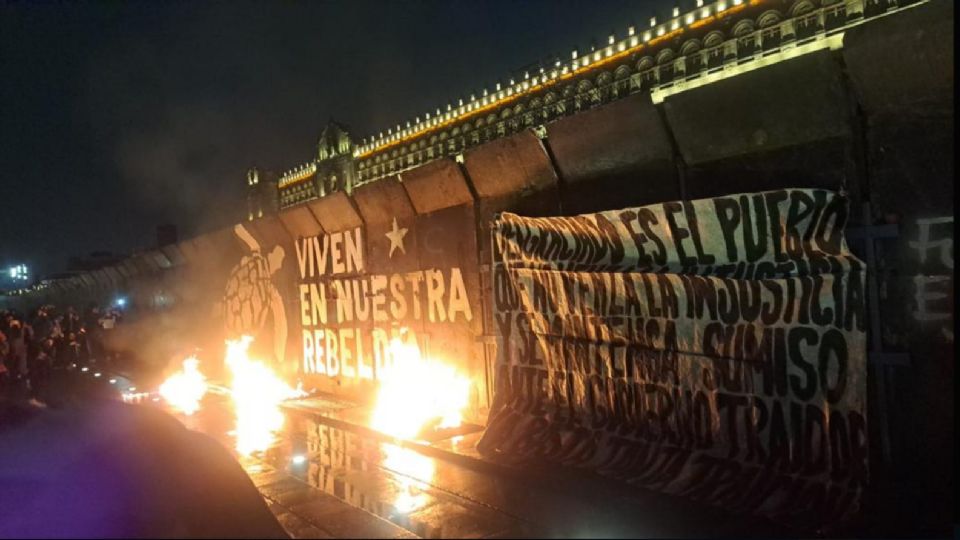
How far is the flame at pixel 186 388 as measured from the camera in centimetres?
1330

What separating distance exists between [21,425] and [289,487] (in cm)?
280

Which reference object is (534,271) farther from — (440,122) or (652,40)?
(440,122)

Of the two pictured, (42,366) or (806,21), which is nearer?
(806,21)

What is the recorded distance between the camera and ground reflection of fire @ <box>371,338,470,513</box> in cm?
835

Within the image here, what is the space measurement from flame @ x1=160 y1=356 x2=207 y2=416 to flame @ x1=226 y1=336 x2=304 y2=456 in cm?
78

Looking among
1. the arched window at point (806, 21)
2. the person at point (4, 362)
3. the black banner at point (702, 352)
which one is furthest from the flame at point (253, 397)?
the arched window at point (806, 21)

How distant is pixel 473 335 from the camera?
9758 millimetres

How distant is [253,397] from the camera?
13.9 m

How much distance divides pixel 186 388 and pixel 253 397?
9.11ft

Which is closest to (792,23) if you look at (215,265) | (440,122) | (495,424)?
(495,424)

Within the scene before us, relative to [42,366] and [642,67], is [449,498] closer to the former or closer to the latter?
[642,67]

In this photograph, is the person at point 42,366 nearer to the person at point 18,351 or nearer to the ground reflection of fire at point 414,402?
the person at point 18,351

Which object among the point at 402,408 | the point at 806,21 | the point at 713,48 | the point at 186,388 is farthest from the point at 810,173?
the point at 186,388

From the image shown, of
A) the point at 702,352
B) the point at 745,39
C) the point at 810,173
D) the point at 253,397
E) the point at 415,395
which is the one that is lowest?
the point at 253,397
